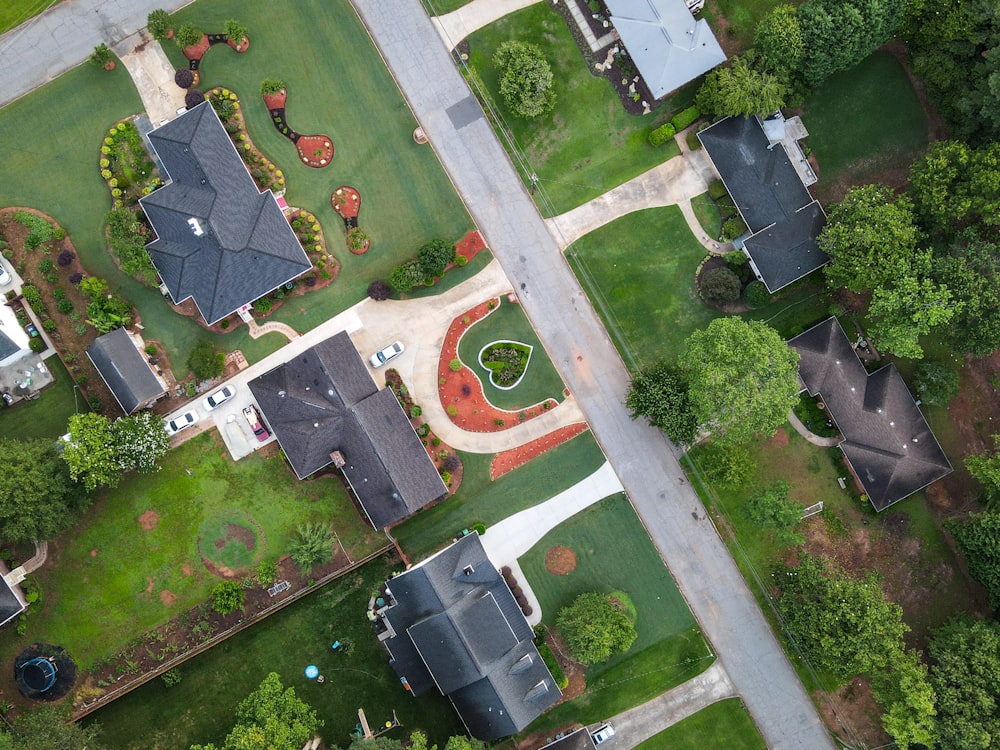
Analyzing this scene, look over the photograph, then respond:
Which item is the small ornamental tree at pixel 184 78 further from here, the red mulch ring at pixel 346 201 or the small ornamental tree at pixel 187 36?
the red mulch ring at pixel 346 201

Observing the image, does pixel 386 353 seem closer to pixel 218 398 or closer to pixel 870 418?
pixel 218 398

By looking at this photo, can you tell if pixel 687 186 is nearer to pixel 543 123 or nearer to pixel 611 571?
pixel 543 123

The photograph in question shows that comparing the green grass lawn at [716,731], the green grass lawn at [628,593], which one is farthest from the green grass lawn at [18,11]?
the green grass lawn at [716,731]

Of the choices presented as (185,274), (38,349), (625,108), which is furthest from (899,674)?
(38,349)

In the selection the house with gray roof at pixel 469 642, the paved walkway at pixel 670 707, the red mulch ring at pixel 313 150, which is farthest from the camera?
the paved walkway at pixel 670 707

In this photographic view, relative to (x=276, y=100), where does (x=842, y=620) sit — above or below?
below

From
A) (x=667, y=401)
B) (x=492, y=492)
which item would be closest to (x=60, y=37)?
(x=492, y=492)

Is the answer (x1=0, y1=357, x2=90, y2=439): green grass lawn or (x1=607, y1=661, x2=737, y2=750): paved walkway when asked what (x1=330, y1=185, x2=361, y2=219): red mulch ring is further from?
(x1=607, y1=661, x2=737, y2=750): paved walkway
